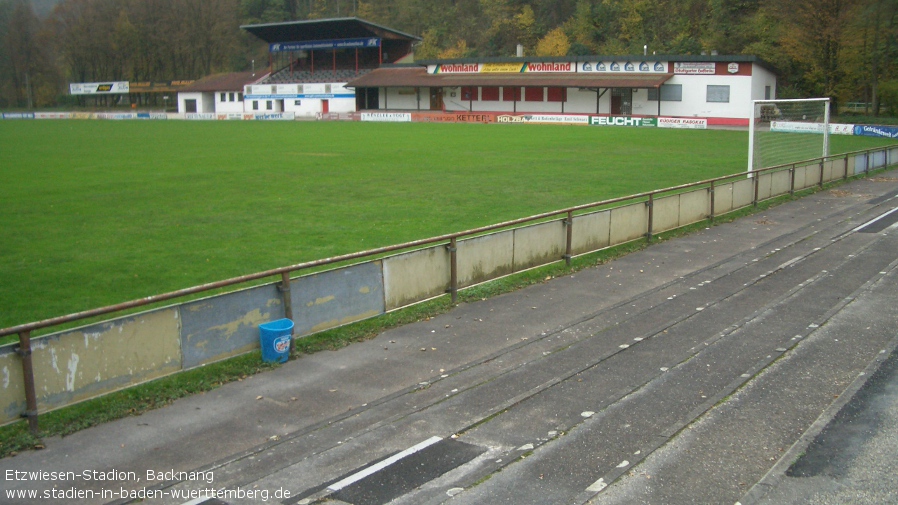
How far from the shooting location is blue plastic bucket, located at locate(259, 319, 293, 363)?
9648mm

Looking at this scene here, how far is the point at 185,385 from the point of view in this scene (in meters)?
8.97

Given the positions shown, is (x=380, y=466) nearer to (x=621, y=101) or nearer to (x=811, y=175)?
(x=811, y=175)

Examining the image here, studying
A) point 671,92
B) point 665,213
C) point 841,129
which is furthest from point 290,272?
point 671,92

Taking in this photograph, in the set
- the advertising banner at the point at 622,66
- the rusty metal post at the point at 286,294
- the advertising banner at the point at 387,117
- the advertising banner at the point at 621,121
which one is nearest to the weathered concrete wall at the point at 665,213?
the rusty metal post at the point at 286,294

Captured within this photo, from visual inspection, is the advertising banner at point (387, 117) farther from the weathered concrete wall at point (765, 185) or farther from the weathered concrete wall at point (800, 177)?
the weathered concrete wall at point (765, 185)

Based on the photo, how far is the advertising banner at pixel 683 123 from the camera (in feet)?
201

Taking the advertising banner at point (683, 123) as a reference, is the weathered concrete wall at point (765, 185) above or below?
below

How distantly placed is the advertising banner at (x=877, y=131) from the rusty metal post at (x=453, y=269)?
46490 millimetres

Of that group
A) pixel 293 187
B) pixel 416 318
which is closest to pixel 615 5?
pixel 293 187

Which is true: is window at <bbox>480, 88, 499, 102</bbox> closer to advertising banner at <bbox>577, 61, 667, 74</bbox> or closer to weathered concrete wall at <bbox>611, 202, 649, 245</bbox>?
advertising banner at <bbox>577, 61, 667, 74</bbox>

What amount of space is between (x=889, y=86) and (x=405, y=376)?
6772 cm

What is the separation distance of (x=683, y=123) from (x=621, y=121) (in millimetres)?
4791

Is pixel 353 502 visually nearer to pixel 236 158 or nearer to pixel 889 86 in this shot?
pixel 236 158

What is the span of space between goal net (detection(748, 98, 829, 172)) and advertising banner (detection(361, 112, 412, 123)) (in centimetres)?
4475
